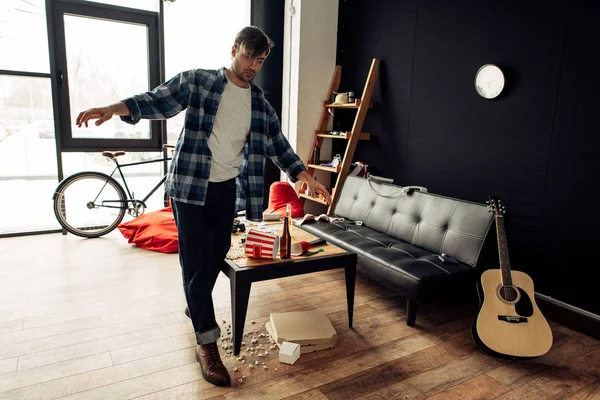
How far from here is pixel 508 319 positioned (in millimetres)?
2047

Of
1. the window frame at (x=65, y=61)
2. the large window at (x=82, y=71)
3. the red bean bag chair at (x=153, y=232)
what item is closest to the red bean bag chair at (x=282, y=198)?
the red bean bag chair at (x=153, y=232)

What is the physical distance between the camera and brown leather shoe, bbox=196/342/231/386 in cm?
176

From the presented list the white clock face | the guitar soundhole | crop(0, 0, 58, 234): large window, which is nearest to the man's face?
the guitar soundhole

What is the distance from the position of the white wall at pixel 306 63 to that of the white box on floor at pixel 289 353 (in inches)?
109

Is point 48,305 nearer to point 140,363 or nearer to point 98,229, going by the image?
point 140,363

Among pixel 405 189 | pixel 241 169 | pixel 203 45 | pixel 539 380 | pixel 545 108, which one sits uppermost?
pixel 203 45

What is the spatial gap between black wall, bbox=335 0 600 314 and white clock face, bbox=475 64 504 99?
0.05m

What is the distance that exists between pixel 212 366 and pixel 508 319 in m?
1.51

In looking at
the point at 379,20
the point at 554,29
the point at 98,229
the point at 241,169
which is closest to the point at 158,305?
the point at 241,169

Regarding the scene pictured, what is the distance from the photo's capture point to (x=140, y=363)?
6.24ft

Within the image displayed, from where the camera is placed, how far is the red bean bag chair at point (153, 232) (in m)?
3.60

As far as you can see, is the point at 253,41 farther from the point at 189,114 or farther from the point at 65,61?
the point at 65,61

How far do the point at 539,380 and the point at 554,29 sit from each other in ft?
6.76

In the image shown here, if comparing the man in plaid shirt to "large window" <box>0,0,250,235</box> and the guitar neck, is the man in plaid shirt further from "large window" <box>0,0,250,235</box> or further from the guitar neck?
"large window" <box>0,0,250,235</box>
